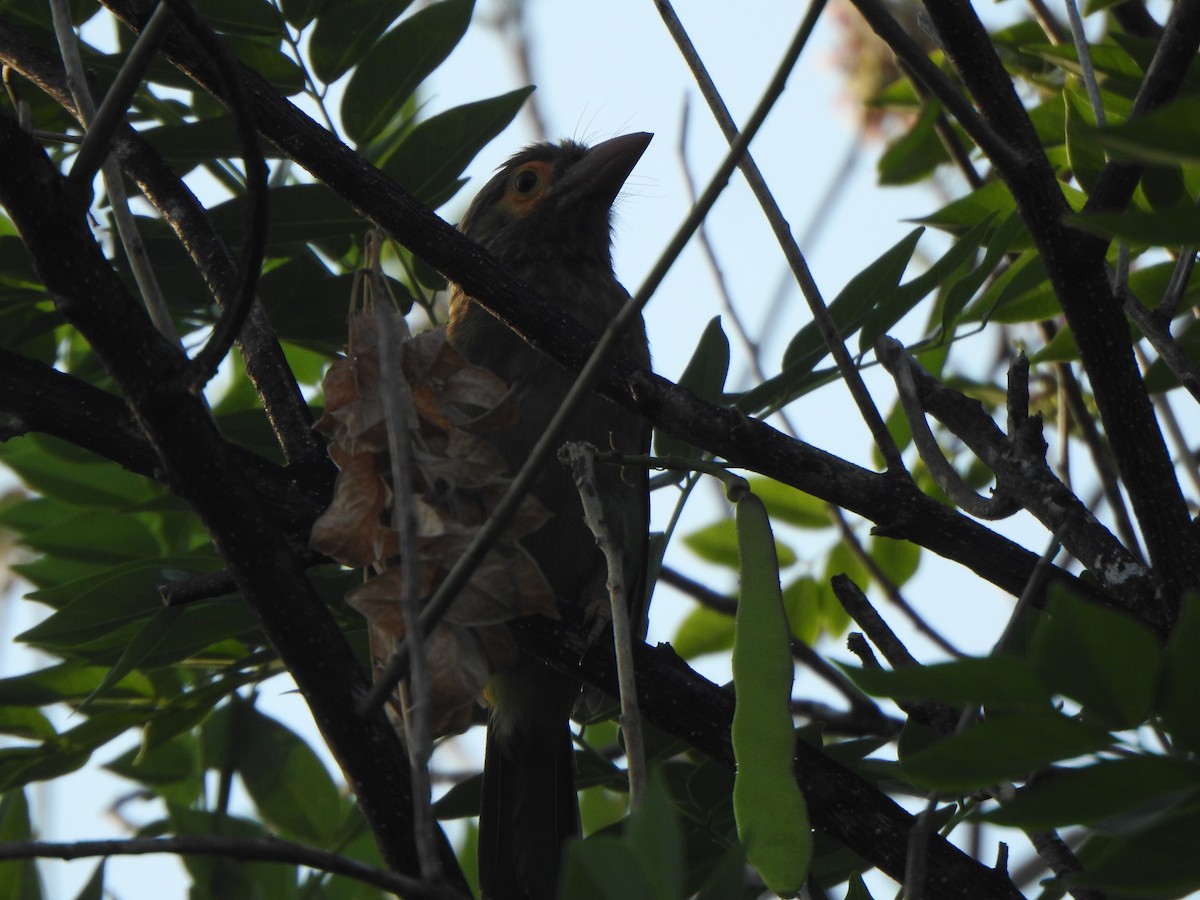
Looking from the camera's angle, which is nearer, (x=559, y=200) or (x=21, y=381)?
(x=21, y=381)

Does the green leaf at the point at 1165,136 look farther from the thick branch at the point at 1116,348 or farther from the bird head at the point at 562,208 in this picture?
the bird head at the point at 562,208

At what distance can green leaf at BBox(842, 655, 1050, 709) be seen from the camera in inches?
48.1

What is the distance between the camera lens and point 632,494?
→ 3754 mm

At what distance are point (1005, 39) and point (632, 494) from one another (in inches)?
57.6

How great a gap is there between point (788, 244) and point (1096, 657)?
0.89 metres

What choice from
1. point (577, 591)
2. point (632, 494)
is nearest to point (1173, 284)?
point (632, 494)

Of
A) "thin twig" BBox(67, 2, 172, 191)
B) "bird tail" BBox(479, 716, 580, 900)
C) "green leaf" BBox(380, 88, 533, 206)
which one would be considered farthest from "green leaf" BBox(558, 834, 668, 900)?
"bird tail" BBox(479, 716, 580, 900)

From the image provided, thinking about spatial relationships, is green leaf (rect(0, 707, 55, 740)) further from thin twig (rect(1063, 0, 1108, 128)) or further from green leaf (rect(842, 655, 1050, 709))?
thin twig (rect(1063, 0, 1108, 128))

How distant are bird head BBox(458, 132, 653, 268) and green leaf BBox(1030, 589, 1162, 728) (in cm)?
329

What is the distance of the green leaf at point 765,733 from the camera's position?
1562mm

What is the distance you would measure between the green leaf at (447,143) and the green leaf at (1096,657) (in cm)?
196

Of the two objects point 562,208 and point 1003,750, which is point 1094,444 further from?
point 1003,750

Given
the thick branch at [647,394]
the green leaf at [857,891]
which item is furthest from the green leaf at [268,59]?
the green leaf at [857,891]

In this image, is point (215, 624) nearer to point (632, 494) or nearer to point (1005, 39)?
point (632, 494)
